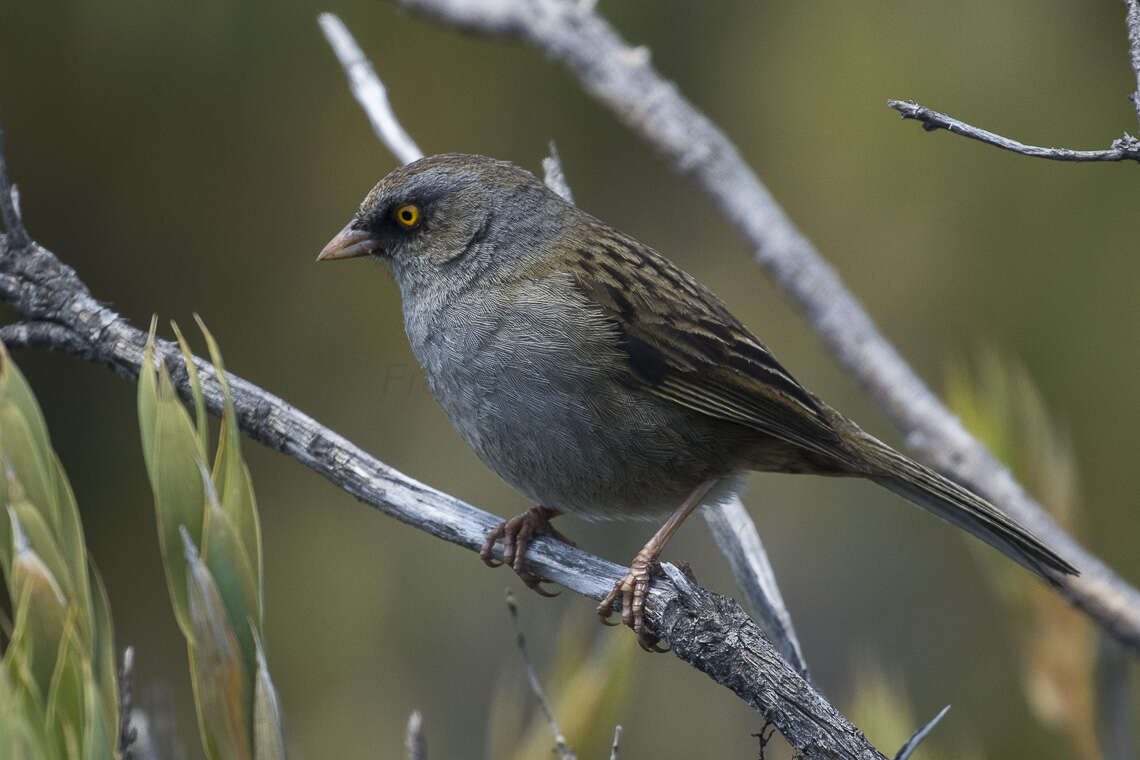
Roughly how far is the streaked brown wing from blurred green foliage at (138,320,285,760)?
1.45 m

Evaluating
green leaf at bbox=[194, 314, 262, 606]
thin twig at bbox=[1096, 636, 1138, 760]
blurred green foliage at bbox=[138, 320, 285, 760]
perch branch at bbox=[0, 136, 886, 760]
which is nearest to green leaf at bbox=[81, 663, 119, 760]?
blurred green foliage at bbox=[138, 320, 285, 760]

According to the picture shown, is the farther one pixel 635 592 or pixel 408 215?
pixel 408 215

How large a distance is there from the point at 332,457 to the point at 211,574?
33.8 inches

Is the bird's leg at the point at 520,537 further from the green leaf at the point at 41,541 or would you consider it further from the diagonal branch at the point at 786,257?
the green leaf at the point at 41,541

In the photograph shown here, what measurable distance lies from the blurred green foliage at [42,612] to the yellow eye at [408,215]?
1.71 meters

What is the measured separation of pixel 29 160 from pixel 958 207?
3547mm

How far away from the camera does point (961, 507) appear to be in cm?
280

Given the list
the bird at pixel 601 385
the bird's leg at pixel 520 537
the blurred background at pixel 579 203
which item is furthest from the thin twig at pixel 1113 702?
the blurred background at pixel 579 203

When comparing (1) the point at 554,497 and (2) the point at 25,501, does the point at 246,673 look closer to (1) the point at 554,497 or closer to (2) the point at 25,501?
(2) the point at 25,501

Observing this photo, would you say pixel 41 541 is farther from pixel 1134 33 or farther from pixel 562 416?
pixel 1134 33

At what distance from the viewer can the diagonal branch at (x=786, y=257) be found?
2486mm

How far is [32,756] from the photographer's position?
137 cm

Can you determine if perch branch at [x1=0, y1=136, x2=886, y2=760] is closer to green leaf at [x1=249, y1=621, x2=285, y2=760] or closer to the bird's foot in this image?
the bird's foot

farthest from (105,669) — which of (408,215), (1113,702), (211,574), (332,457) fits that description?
(1113,702)
